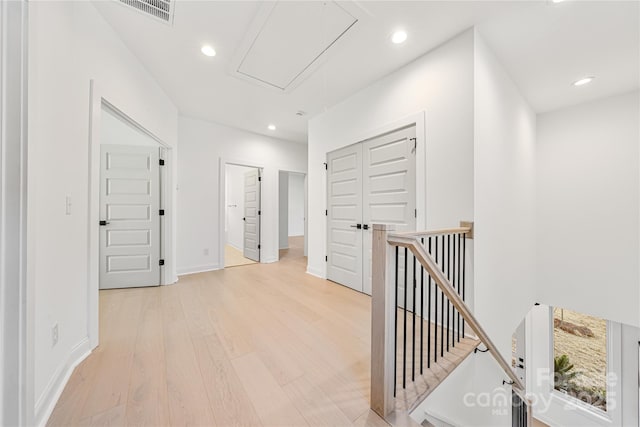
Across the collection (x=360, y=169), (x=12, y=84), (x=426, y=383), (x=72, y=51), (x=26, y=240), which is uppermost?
(x=72, y=51)

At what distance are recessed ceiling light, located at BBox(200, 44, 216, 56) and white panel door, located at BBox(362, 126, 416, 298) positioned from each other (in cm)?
194

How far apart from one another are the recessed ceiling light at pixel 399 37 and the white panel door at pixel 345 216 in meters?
1.18

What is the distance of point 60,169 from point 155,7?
146 centimetres

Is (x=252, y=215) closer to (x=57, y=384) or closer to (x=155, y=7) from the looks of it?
(x=155, y=7)

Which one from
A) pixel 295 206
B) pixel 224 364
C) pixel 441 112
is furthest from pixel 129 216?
pixel 295 206

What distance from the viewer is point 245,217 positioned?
5.34m

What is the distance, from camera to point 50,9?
1246 mm

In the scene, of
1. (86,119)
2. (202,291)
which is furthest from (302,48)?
(202,291)

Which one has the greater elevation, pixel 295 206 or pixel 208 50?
pixel 208 50

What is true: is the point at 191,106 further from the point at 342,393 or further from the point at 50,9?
the point at 342,393

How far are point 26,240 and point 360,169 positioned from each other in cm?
283

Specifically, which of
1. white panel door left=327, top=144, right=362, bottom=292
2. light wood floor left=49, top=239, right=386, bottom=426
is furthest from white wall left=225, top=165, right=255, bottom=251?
light wood floor left=49, top=239, right=386, bottom=426

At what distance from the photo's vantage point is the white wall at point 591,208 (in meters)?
3.02

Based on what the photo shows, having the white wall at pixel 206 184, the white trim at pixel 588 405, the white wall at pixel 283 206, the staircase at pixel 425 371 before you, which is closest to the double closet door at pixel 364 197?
the staircase at pixel 425 371
